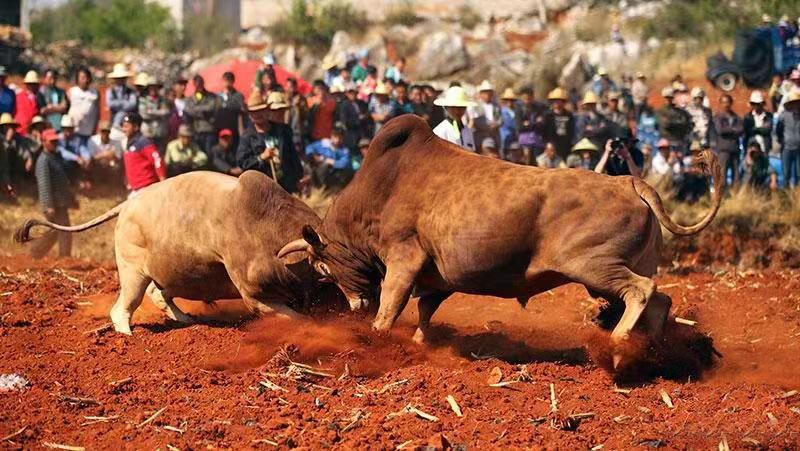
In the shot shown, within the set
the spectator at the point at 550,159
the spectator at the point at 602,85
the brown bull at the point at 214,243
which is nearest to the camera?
the brown bull at the point at 214,243

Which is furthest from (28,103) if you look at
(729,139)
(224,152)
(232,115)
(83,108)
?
(729,139)

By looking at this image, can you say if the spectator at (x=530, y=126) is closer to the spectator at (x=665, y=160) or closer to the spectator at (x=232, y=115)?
the spectator at (x=665, y=160)

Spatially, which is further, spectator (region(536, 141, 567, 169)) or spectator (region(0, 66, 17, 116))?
spectator (region(0, 66, 17, 116))

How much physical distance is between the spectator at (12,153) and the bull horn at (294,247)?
7.53m

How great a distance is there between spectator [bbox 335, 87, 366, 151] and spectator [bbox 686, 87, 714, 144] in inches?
199

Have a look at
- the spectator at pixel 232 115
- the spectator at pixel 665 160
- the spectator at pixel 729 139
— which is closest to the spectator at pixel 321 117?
the spectator at pixel 232 115

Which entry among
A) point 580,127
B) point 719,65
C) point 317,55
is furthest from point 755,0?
point 580,127

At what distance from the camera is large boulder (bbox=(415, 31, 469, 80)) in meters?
33.0

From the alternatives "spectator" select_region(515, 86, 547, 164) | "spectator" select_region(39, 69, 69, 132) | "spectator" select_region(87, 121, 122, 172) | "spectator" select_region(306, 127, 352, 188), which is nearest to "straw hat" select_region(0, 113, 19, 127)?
"spectator" select_region(39, 69, 69, 132)

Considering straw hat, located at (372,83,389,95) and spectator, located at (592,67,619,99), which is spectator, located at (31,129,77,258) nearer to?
straw hat, located at (372,83,389,95)

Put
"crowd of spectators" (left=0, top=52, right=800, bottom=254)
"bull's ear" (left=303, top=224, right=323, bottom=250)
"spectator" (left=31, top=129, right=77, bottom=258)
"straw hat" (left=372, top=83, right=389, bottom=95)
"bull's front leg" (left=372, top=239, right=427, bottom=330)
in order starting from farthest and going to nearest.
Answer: "straw hat" (left=372, top=83, right=389, bottom=95) → "crowd of spectators" (left=0, top=52, right=800, bottom=254) → "spectator" (left=31, top=129, right=77, bottom=258) → "bull's ear" (left=303, top=224, right=323, bottom=250) → "bull's front leg" (left=372, top=239, right=427, bottom=330)

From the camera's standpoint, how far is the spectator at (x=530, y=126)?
1608cm

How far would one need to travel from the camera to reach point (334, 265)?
345 inches

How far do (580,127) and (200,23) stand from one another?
2732cm
